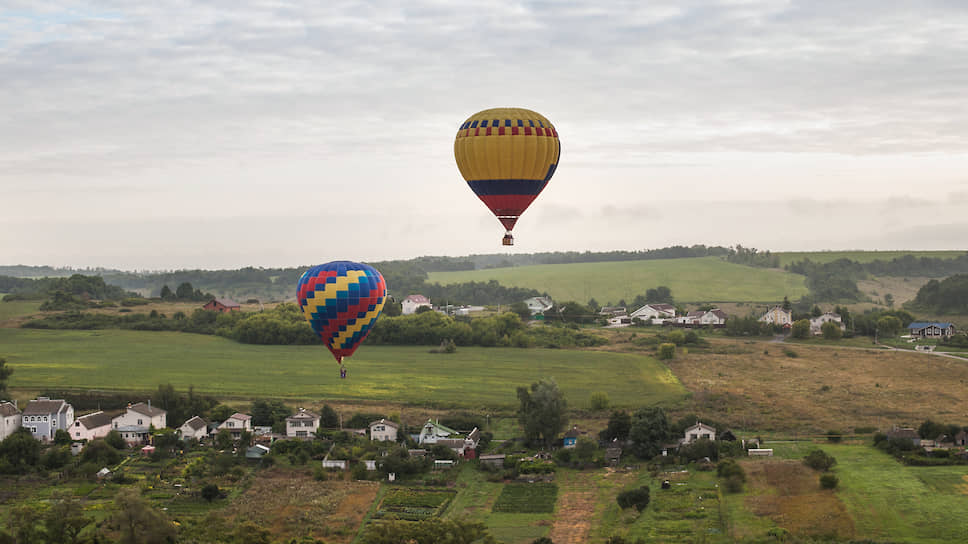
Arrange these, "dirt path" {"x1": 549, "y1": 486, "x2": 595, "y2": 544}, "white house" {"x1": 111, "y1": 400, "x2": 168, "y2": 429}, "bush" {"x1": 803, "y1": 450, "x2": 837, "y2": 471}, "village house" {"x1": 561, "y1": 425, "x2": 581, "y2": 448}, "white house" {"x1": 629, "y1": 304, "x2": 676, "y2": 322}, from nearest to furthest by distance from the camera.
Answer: "dirt path" {"x1": 549, "y1": 486, "x2": 595, "y2": 544}
"bush" {"x1": 803, "y1": 450, "x2": 837, "y2": 471}
"village house" {"x1": 561, "y1": 425, "x2": 581, "y2": 448}
"white house" {"x1": 111, "y1": 400, "x2": 168, "y2": 429}
"white house" {"x1": 629, "y1": 304, "x2": 676, "y2": 322}

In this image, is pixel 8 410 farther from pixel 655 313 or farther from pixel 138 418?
pixel 655 313

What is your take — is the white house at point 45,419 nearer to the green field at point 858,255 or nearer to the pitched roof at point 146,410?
the pitched roof at point 146,410

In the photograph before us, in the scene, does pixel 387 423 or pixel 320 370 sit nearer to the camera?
pixel 387 423

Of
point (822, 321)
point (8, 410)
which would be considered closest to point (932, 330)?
point (822, 321)

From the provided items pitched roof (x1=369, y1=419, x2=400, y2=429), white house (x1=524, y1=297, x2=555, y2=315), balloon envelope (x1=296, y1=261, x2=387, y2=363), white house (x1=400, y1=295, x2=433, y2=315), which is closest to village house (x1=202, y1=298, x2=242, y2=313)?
white house (x1=400, y1=295, x2=433, y2=315)

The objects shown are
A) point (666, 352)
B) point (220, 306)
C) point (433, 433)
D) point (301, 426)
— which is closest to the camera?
point (433, 433)

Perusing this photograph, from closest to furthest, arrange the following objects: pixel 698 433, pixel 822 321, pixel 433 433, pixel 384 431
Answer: pixel 698 433 → pixel 433 433 → pixel 384 431 → pixel 822 321

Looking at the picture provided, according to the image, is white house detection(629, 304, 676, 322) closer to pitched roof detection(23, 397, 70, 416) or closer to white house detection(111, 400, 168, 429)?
white house detection(111, 400, 168, 429)
